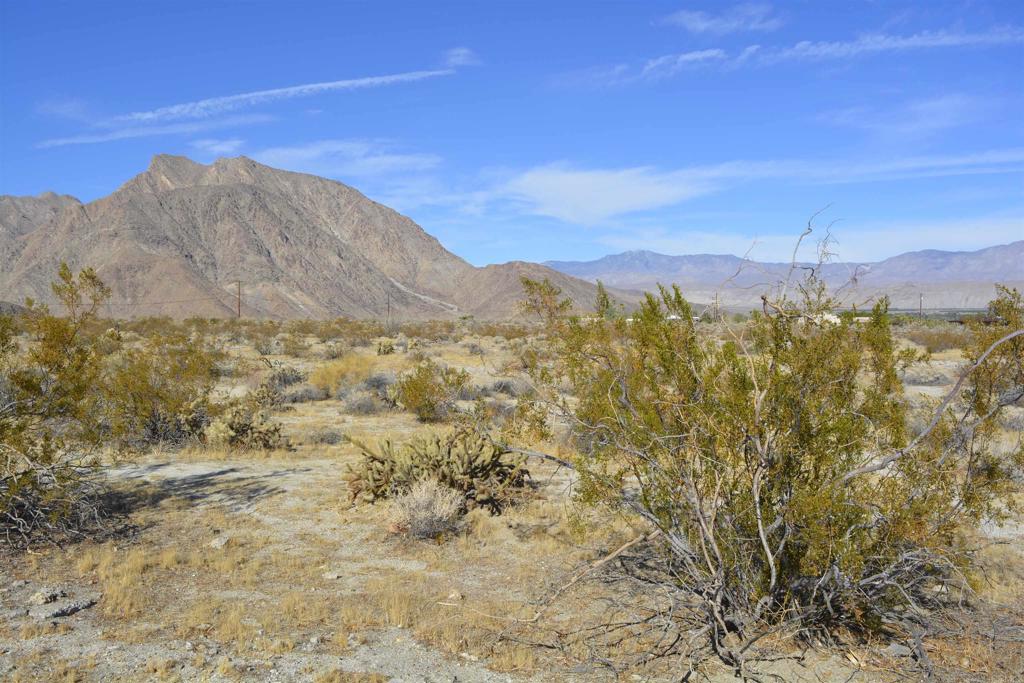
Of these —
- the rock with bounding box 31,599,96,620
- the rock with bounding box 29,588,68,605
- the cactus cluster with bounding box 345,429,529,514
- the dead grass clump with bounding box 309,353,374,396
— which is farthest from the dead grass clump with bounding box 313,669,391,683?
the dead grass clump with bounding box 309,353,374,396

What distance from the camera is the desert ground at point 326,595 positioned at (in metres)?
5.36

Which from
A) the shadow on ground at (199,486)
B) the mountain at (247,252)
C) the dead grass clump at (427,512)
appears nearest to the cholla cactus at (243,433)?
the shadow on ground at (199,486)

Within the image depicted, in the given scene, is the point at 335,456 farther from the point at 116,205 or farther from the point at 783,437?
the point at 116,205

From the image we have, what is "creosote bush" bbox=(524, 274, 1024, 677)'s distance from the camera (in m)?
5.24

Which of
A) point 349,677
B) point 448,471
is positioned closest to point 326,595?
point 349,677

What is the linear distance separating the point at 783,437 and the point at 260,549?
569 cm

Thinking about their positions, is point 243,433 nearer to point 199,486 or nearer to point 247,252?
point 199,486

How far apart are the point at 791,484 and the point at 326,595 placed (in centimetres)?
426

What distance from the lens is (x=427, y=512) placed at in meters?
8.48

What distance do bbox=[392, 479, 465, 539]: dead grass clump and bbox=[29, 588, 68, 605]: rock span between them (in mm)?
3432

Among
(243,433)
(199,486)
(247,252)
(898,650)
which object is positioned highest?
(247,252)

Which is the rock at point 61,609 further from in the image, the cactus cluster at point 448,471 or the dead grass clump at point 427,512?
the cactus cluster at point 448,471

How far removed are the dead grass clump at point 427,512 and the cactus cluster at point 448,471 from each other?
0.43 m

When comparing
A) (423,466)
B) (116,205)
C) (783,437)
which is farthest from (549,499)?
(116,205)
